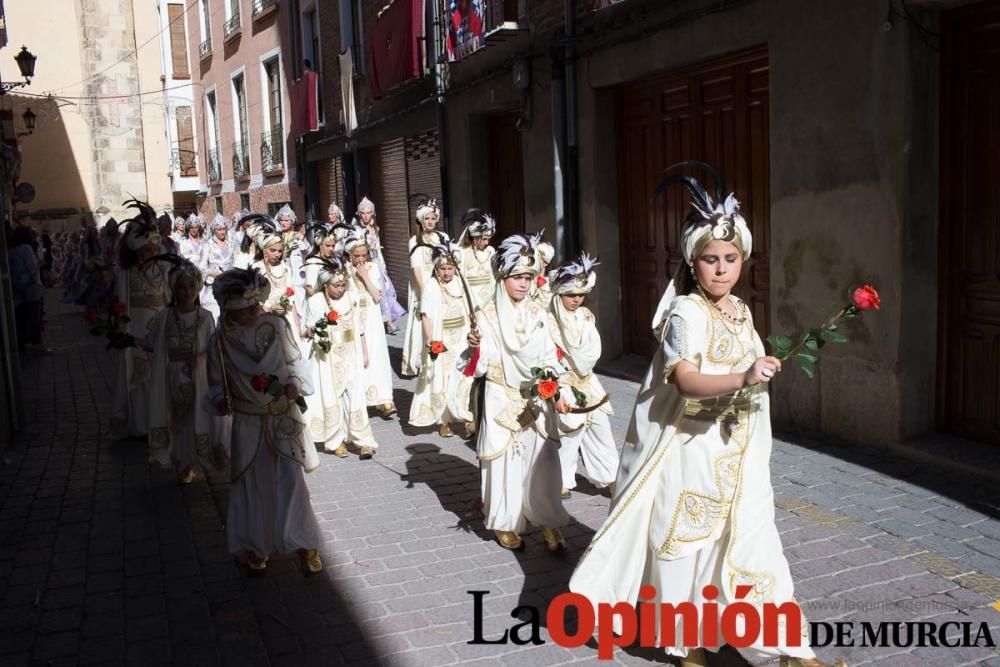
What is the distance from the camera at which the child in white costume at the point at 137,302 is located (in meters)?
8.53

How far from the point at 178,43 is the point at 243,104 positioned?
825cm

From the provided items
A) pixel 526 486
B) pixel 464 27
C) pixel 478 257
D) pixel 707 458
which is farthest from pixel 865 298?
pixel 464 27

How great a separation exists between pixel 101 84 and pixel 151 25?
9.68ft

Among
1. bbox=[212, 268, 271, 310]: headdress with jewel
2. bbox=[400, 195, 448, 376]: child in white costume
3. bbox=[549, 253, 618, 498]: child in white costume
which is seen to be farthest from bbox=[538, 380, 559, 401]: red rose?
bbox=[400, 195, 448, 376]: child in white costume

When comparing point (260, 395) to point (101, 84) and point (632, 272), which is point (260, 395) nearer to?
point (632, 272)

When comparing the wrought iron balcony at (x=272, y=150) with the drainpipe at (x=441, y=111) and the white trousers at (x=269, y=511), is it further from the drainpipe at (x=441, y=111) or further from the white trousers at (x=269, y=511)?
the white trousers at (x=269, y=511)

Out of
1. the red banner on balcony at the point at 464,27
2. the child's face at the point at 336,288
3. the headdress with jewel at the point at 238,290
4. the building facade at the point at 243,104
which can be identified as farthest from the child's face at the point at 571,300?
the building facade at the point at 243,104

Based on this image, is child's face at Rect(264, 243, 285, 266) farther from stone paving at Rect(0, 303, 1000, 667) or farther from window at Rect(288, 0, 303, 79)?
window at Rect(288, 0, 303, 79)

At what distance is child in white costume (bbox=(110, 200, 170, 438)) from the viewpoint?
8.53m

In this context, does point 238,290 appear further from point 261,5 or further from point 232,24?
point 232,24

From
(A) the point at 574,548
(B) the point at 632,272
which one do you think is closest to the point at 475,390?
(A) the point at 574,548

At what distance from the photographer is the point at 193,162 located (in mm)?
35938

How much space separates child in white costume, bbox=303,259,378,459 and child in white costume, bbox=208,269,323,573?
2297mm

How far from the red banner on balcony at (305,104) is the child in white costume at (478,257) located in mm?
13897
